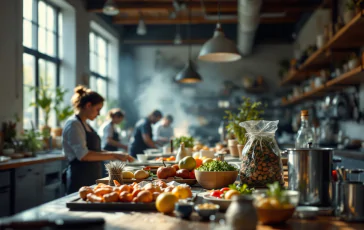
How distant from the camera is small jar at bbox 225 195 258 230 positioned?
135 cm

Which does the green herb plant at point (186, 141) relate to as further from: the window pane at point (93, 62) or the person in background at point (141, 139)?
the window pane at point (93, 62)

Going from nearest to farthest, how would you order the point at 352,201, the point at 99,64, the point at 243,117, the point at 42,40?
the point at 352,201 < the point at 243,117 < the point at 42,40 < the point at 99,64

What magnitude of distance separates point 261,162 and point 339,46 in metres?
4.49

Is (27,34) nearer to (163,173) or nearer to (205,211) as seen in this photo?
(163,173)

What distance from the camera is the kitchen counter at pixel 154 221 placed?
5.15 ft

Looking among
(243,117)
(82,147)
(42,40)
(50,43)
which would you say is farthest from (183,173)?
(50,43)

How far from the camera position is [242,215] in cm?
135

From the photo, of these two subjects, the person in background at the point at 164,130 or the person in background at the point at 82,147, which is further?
the person in background at the point at 164,130

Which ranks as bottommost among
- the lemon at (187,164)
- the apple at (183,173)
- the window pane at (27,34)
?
the apple at (183,173)

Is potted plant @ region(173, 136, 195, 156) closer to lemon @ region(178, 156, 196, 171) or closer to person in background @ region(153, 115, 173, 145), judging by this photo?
lemon @ region(178, 156, 196, 171)

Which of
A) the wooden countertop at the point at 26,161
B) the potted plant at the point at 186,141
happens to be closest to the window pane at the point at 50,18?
the wooden countertop at the point at 26,161

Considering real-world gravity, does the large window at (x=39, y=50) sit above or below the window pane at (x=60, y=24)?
below

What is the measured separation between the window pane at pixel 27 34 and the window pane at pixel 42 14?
0.45 meters

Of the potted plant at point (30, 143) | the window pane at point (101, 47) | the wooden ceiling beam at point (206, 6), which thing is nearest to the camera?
the potted plant at point (30, 143)
